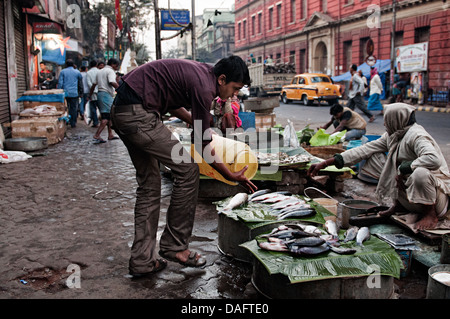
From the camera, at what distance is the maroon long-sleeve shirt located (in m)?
3.18

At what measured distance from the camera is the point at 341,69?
3250cm

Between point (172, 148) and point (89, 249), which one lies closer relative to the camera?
point (172, 148)

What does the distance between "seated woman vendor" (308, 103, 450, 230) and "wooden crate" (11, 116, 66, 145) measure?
25.3 feet

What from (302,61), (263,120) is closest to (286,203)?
(263,120)

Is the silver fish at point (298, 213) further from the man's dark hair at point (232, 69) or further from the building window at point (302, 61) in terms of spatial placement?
the building window at point (302, 61)

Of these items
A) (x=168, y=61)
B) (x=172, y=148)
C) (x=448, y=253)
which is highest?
(x=168, y=61)

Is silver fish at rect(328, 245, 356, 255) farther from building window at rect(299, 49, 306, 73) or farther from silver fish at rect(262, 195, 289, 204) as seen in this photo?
building window at rect(299, 49, 306, 73)

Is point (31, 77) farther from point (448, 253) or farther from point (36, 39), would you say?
point (448, 253)

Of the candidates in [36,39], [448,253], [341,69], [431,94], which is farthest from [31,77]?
[341,69]

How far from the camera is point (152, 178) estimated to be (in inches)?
137

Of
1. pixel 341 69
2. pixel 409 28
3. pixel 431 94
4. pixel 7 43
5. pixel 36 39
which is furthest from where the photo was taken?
pixel 341 69

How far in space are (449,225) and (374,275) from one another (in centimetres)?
158

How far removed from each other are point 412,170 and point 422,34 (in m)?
24.2

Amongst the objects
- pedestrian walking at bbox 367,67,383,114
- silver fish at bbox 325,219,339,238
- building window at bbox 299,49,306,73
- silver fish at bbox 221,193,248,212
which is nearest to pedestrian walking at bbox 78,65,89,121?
pedestrian walking at bbox 367,67,383,114
